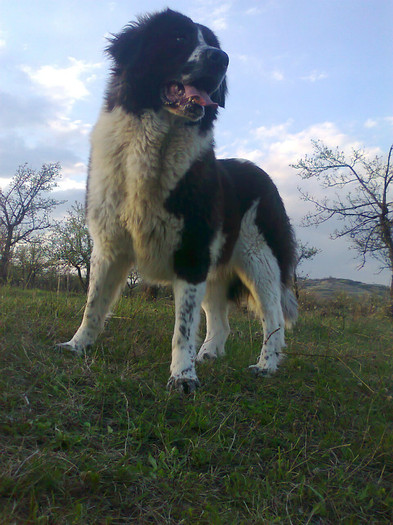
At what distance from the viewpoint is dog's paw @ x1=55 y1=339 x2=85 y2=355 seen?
10.6 ft

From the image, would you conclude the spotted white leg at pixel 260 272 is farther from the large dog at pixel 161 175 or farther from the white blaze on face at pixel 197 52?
the white blaze on face at pixel 197 52

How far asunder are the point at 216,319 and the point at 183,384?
167 centimetres

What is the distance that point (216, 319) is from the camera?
4.45 meters

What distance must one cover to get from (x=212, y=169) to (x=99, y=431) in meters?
2.18

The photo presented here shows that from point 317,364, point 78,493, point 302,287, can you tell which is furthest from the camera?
point 302,287

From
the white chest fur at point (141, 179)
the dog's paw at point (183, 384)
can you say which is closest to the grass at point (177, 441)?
the dog's paw at point (183, 384)

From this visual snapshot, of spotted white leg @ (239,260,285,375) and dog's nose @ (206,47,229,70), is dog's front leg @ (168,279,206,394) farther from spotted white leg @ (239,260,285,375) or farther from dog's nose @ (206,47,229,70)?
dog's nose @ (206,47,229,70)

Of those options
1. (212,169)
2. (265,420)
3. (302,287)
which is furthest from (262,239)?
(302,287)

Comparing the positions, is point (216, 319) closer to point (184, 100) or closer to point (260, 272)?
point (260, 272)

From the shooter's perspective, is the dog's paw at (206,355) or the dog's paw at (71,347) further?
the dog's paw at (206,355)

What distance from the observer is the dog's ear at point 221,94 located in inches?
A: 142

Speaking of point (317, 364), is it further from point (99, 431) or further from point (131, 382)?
point (99, 431)

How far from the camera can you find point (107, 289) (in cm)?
356

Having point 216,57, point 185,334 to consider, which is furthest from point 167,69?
point 185,334
